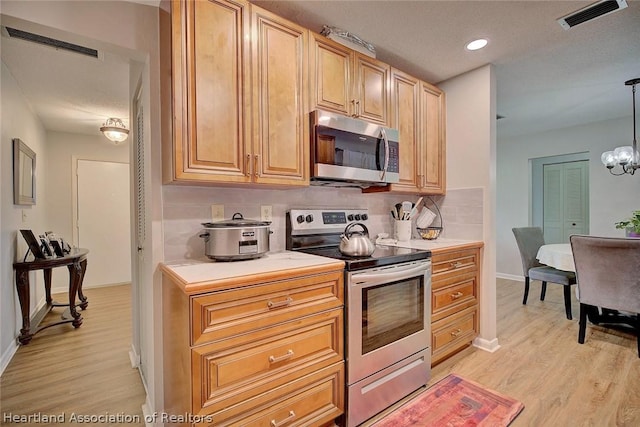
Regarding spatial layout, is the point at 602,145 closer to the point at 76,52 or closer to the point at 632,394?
the point at 632,394

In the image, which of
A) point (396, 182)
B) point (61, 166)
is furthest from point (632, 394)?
point (61, 166)

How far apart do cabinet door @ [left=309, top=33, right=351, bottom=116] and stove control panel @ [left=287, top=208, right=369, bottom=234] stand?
71cm

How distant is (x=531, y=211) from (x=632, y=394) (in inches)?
141

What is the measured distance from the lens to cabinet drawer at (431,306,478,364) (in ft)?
7.16

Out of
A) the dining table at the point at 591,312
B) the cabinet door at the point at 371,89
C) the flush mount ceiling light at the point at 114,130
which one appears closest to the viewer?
the cabinet door at the point at 371,89

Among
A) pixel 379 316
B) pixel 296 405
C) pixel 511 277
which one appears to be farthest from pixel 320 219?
pixel 511 277

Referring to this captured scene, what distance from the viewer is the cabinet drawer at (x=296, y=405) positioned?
1.28 metres

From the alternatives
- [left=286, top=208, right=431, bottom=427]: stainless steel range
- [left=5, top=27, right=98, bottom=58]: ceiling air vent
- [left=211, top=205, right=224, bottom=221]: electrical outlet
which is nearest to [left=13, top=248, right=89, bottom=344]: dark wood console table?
[left=5, top=27, right=98, bottom=58]: ceiling air vent

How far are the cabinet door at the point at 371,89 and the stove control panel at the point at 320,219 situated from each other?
0.73 meters

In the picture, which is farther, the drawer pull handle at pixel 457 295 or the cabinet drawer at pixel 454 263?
the drawer pull handle at pixel 457 295

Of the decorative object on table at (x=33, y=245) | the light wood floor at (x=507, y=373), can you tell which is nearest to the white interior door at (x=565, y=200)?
the light wood floor at (x=507, y=373)

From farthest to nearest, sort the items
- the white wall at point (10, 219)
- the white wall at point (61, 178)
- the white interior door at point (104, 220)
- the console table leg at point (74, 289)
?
the white interior door at point (104, 220)
the white wall at point (61, 178)
the console table leg at point (74, 289)
the white wall at point (10, 219)

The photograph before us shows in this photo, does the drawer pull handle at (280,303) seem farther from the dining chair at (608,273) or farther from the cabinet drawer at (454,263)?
the dining chair at (608,273)

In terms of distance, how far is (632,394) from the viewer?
6.32 ft
